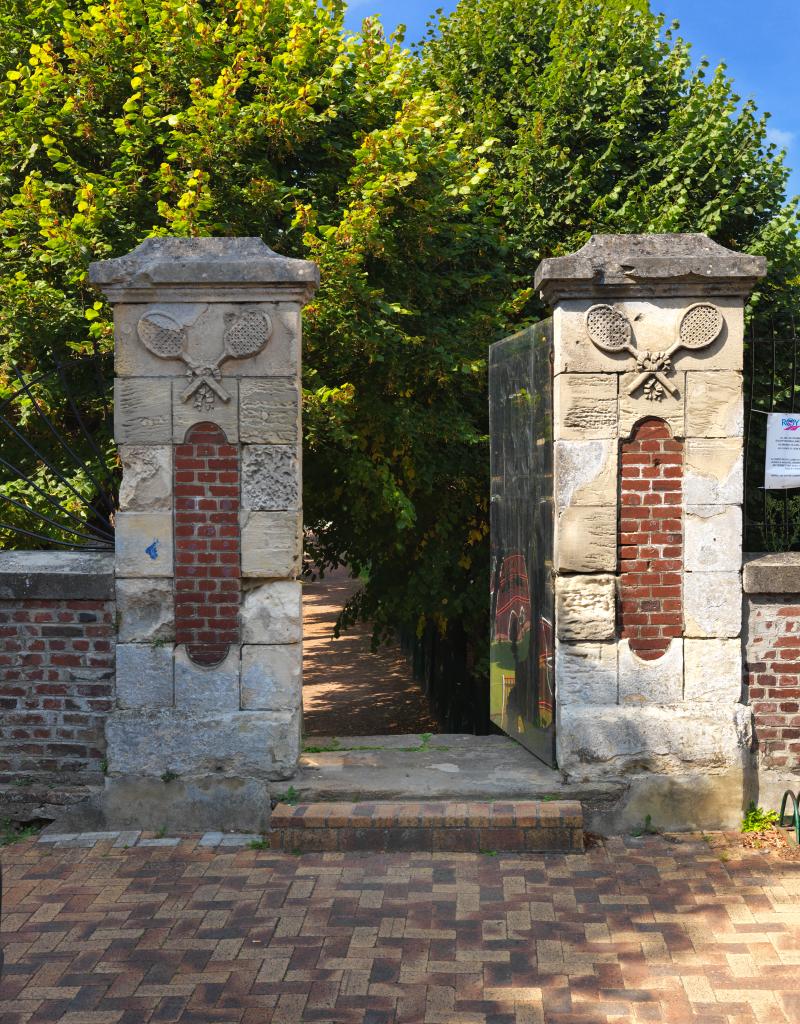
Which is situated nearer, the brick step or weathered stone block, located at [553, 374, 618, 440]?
the brick step

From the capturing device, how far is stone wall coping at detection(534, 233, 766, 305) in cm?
515

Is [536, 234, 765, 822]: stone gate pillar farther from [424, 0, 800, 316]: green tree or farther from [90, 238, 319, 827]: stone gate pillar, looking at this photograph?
[424, 0, 800, 316]: green tree

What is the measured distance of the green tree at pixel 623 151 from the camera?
9.99 m

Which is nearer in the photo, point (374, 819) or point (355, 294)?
point (374, 819)

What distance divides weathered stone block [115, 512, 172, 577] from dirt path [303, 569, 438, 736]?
18.9ft

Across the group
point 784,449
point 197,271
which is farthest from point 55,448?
point 784,449

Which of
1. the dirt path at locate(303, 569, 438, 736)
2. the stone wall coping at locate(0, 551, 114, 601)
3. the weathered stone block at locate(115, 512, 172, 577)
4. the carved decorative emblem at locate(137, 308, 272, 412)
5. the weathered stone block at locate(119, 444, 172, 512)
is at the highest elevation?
the carved decorative emblem at locate(137, 308, 272, 412)

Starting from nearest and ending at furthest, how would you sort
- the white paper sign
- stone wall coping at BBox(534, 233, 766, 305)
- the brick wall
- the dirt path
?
1. stone wall coping at BBox(534, 233, 766, 305)
2. the brick wall
3. the white paper sign
4. the dirt path

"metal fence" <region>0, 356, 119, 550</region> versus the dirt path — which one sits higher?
"metal fence" <region>0, 356, 119, 550</region>

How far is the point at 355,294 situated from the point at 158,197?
197cm

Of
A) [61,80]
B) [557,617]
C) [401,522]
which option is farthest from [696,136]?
[557,617]

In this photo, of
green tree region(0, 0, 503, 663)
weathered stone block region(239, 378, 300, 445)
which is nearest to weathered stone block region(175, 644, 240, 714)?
weathered stone block region(239, 378, 300, 445)

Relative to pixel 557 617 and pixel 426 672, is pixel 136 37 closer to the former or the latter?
pixel 557 617

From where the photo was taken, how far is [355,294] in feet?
26.3
